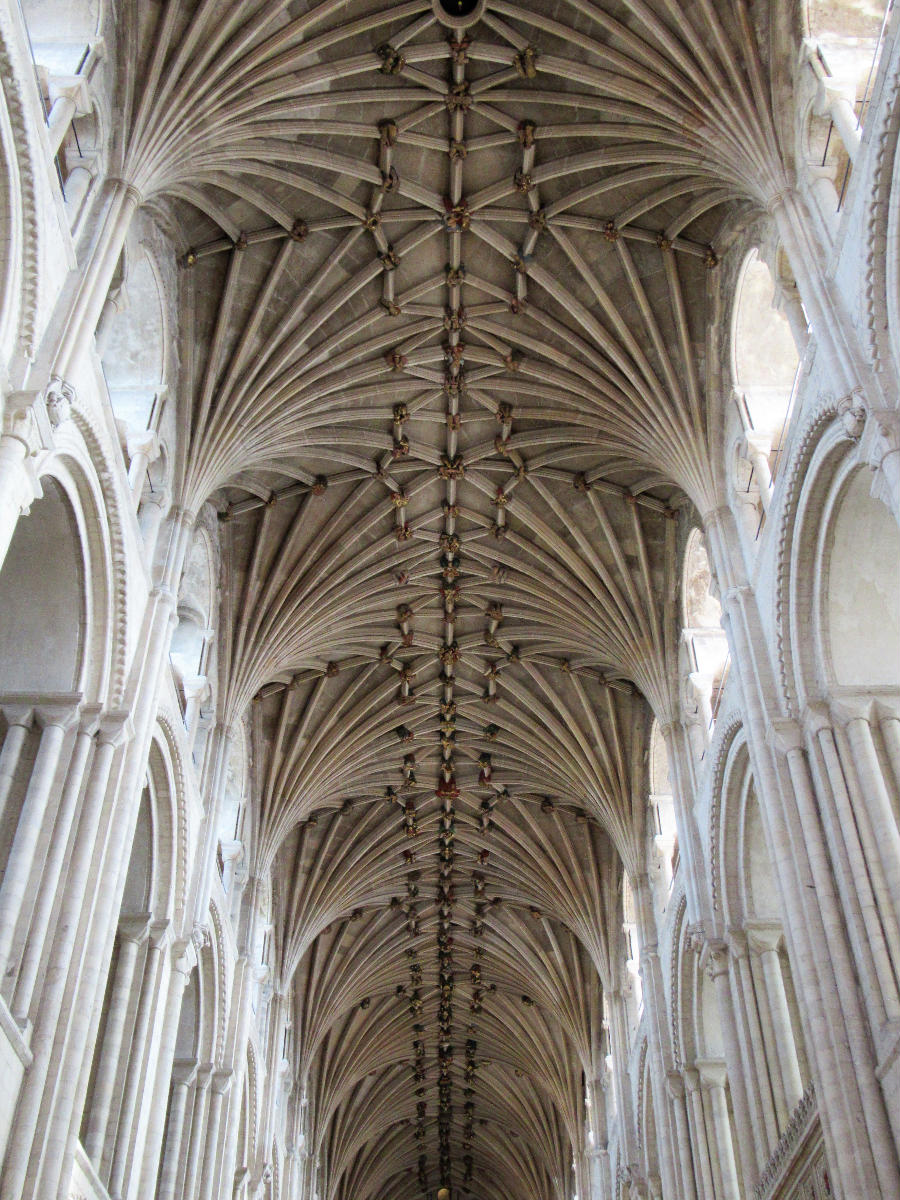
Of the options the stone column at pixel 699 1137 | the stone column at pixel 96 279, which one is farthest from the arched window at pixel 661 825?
the stone column at pixel 96 279

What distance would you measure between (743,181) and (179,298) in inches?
345

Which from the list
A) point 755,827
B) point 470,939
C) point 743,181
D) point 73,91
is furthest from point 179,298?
point 470,939

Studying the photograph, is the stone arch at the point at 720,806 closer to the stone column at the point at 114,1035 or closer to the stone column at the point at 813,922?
the stone column at the point at 813,922

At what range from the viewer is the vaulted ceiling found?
1823 cm

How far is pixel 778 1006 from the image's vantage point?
18.2 m

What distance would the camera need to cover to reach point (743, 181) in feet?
57.6

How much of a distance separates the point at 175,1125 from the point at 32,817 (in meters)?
9.23

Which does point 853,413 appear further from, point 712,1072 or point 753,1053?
point 712,1072

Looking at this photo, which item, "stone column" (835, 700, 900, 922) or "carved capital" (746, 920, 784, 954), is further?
"carved capital" (746, 920, 784, 954)

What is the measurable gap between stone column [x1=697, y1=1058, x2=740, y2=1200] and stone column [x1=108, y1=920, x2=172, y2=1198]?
31.2ft

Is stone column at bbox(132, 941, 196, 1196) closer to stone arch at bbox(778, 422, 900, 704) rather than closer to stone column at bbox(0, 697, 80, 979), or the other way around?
stone column at bbox(0, 697, 80, 979)

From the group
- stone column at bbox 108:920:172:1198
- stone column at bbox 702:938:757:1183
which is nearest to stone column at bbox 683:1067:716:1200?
stone column at bbox 702:938:757:1183

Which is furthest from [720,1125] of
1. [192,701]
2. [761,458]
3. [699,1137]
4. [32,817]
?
[32,817]

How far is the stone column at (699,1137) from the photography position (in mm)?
21203
